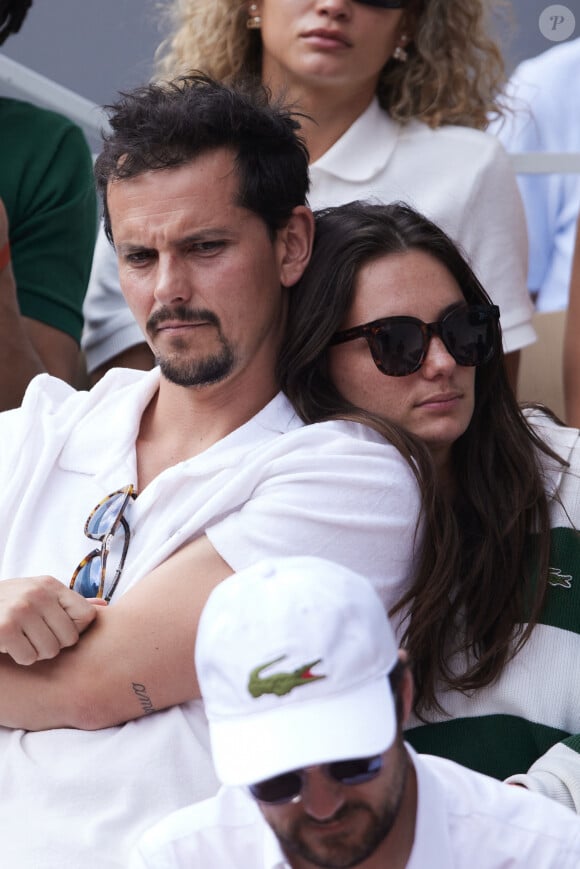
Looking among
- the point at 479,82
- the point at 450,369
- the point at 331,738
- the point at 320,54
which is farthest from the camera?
the point at 479,82

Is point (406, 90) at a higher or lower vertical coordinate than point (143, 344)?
higher

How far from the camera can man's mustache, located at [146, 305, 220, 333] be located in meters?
2.39

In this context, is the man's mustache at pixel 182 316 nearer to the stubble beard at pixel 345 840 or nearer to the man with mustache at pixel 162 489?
the man with mustache at pixel 162 489

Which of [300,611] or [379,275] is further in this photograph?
[379,275]

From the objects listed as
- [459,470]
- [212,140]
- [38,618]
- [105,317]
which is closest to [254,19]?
[105,317]

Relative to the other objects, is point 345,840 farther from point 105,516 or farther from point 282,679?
point 105,516

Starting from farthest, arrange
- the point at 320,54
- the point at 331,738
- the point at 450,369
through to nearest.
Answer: the point at 320,54, the point at 450,369, the point at 331,738

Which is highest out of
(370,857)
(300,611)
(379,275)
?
(379,275)

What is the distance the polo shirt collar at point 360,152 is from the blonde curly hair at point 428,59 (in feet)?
0.22

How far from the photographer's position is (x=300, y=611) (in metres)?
1.48

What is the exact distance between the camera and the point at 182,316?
239 centimetres

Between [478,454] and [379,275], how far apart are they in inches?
14.2

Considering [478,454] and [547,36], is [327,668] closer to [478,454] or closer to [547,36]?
[478,454]

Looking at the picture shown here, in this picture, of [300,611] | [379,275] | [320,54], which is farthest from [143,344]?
[300,611]
